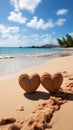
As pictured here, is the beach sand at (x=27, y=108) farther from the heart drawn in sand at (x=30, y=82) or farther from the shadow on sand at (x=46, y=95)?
the heart drawn in sand at (x=30, y=82)

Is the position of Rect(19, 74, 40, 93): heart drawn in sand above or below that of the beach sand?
above

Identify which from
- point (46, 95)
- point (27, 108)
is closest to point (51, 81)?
point (46, 95)

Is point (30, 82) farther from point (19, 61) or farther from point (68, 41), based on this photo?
point (68, 41)

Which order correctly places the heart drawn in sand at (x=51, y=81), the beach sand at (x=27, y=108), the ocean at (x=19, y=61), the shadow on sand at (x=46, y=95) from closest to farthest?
the beach sand at (x=27, y=108) → the shadow on sand at (x=46, y=95) → the heart drawn in sand at (x=51, y=81) → the ocean at (x=19, y=61)

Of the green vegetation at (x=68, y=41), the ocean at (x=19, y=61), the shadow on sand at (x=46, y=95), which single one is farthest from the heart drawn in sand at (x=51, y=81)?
the green vegetation at (x=68, y=41)

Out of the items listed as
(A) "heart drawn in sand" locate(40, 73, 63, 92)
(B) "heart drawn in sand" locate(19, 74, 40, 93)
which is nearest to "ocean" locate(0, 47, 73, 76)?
(B) "heart drawn in sand" locate(19, 74, 40, 93)

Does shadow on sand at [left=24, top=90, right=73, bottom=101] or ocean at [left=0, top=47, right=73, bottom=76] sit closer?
shadow on sand at [left=24, top=90, right=73, bottom=101]

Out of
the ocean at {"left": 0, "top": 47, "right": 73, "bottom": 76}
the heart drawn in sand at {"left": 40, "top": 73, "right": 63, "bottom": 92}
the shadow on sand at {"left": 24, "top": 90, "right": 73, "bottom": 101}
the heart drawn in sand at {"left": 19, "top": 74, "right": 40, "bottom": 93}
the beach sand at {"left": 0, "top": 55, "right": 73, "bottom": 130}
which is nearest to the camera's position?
the beach sand at {"left": 0, "top": 55, "right": 73, "bottom": 130}

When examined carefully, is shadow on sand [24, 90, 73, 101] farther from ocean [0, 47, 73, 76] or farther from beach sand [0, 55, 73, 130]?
ocean [0, 47, 73, 76]

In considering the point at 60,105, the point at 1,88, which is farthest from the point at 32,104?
the point at 1,88

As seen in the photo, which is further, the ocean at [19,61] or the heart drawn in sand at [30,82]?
the ocean at [19,61]

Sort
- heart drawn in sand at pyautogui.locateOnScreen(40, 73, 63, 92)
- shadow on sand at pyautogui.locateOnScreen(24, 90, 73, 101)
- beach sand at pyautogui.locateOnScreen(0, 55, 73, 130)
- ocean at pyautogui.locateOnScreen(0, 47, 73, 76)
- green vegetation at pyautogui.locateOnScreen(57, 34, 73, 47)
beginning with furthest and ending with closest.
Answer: green vegetation at pyautogui.locateOnScreen(57, 34, 73, 47)
ocean at pyautogui.locateOnScreen(0, 47, 73, 76)
heart drawn in sand at pyautogui.locateOnScreen(40, 73, 63, 92)
shadow on sand at pyautogui.locateOnScreen(24, 90, 73, 101)
beach sand at pyautogui.locateOnScreen(0, 55, 73, 130)

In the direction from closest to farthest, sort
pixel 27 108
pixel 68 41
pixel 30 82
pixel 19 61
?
pixel 27 108, pixel 30 82, pixel 19 61, pixel 68 41

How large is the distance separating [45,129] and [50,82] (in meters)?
2.00
